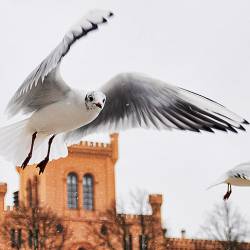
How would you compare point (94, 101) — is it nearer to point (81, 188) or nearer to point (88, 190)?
point (81, 188)

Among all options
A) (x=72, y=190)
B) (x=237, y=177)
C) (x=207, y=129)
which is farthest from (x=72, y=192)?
(x=207, y=129)

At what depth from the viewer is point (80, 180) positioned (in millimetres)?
66812

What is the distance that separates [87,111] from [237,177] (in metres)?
4.20

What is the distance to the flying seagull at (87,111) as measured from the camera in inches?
231

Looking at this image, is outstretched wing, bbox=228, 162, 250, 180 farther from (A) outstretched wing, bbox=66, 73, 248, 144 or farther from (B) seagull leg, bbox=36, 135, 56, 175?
(B) seagull leg, bbox=36, 135, 56, 175

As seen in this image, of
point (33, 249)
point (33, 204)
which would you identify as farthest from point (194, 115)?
point (33, 204)

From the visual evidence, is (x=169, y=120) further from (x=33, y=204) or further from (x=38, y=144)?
(x=33, y=204)

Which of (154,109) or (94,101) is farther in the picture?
(154,109)

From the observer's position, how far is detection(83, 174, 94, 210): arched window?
218 feet

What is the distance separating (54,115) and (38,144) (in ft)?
2.33

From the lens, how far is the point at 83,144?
67250 millimetres

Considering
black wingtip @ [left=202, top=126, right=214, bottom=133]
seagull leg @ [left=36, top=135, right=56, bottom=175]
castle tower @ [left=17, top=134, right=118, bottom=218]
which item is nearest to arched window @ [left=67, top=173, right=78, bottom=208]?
castle tower @ [left=17, top=134, right=118, bottom=218]

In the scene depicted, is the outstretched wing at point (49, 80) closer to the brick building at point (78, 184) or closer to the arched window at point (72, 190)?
the brick building at point (78, 184)

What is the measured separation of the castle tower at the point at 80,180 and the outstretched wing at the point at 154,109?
5761cm
